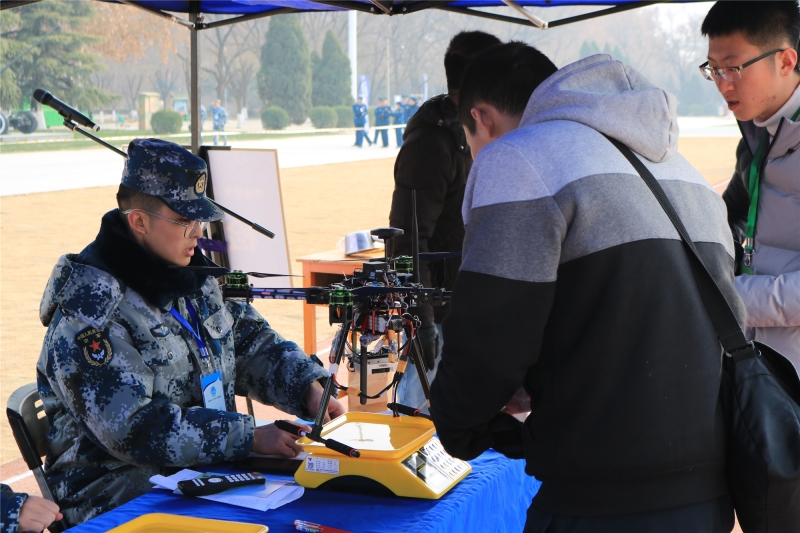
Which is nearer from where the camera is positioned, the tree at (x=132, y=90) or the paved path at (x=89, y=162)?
the paved path at (x=89, y=162)

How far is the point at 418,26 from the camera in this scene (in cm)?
5459

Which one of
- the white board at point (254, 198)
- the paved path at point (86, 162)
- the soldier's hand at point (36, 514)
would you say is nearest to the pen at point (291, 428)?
the soldier's hand at point (36, 514)

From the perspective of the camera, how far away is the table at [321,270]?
16.3 ft

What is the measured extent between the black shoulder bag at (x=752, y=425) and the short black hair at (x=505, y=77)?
26 centimetres

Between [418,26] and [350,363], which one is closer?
[350,363]

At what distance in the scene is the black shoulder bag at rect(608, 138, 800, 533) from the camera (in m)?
1.43

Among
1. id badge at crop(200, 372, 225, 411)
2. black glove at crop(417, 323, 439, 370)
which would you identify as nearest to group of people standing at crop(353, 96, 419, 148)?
black glove at crop(417, 323, 439, 370)

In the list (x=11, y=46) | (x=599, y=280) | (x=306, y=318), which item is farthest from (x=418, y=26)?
(x=599, y=280)

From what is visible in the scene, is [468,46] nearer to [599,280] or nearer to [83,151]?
[599,280]

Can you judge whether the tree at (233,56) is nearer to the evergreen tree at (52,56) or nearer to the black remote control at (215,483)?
the evergreen tree at (52,56)

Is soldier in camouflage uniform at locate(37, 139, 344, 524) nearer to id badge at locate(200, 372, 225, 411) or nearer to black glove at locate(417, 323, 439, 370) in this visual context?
id badge at locate(200, 372, 225, 411)

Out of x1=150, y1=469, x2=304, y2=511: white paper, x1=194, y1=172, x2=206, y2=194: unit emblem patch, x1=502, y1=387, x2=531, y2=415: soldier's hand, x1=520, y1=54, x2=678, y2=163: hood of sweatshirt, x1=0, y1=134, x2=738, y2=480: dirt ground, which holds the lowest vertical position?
x1=0, y1=134, x2=738, y2=480: dirt ground

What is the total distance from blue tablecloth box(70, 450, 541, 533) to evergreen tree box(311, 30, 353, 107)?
45.0 metres

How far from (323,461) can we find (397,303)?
390 millimetres
